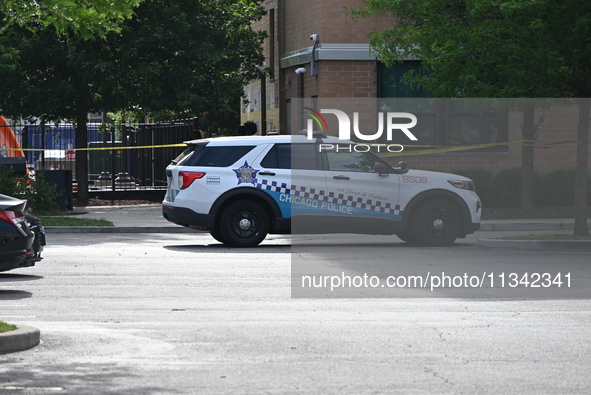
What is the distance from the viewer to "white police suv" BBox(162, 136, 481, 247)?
1831 cm

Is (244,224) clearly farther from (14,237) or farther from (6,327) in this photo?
(6,327)

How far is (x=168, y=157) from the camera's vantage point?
112 feet

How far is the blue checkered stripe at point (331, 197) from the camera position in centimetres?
1830

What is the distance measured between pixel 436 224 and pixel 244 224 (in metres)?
3.13

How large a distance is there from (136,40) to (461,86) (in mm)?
10520

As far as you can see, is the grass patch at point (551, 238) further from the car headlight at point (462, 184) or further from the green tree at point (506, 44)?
the car headlight at point (462, 184)

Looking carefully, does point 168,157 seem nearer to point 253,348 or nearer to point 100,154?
point 100,154

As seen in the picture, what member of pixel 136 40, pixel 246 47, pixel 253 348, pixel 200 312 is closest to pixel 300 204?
pixel 200 312

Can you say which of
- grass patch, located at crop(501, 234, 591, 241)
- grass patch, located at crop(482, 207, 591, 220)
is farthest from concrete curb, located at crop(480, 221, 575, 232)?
grass patch, located at crop(501, 234, 591, 241)

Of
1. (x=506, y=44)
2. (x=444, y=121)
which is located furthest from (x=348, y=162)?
(x=444, y=121)

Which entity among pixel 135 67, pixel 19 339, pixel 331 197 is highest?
pixel 135 67

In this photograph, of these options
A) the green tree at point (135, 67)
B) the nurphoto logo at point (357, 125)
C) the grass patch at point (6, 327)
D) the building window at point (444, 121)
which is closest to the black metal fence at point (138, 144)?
the green tree at point (135, 67)

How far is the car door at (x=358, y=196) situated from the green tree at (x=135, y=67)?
1081 cm

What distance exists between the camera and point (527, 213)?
2553 centimetres
